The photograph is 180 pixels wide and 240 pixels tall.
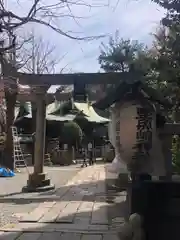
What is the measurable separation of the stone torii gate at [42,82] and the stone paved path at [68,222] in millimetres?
2012

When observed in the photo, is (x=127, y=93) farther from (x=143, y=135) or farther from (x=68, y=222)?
(x=68, y=222)

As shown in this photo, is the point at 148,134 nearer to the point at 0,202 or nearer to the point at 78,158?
the point at 0,202

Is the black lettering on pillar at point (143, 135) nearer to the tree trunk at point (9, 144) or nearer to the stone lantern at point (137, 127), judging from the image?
the stone lantern at point (137, 127)

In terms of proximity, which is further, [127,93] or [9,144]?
[9,144]

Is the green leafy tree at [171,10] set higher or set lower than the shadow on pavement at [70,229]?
higher

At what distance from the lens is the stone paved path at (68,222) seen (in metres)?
5.17

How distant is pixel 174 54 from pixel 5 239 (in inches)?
160

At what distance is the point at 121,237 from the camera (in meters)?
3.47

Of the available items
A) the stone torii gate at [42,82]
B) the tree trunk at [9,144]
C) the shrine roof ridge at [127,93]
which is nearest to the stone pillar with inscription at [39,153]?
the stone torii gate at [42,82]

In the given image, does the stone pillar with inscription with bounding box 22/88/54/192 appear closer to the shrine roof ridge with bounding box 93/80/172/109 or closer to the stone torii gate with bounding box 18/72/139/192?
the stone torii gate with bounding box 18/72/139/192

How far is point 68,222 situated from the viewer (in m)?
5.96

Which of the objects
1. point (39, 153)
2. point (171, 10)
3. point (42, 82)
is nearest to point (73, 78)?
point (42, 82)

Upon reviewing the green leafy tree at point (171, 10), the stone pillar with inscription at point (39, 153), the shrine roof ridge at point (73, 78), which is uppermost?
the green leafy tree at point (171, 10)

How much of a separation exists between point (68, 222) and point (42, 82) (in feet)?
10.1
